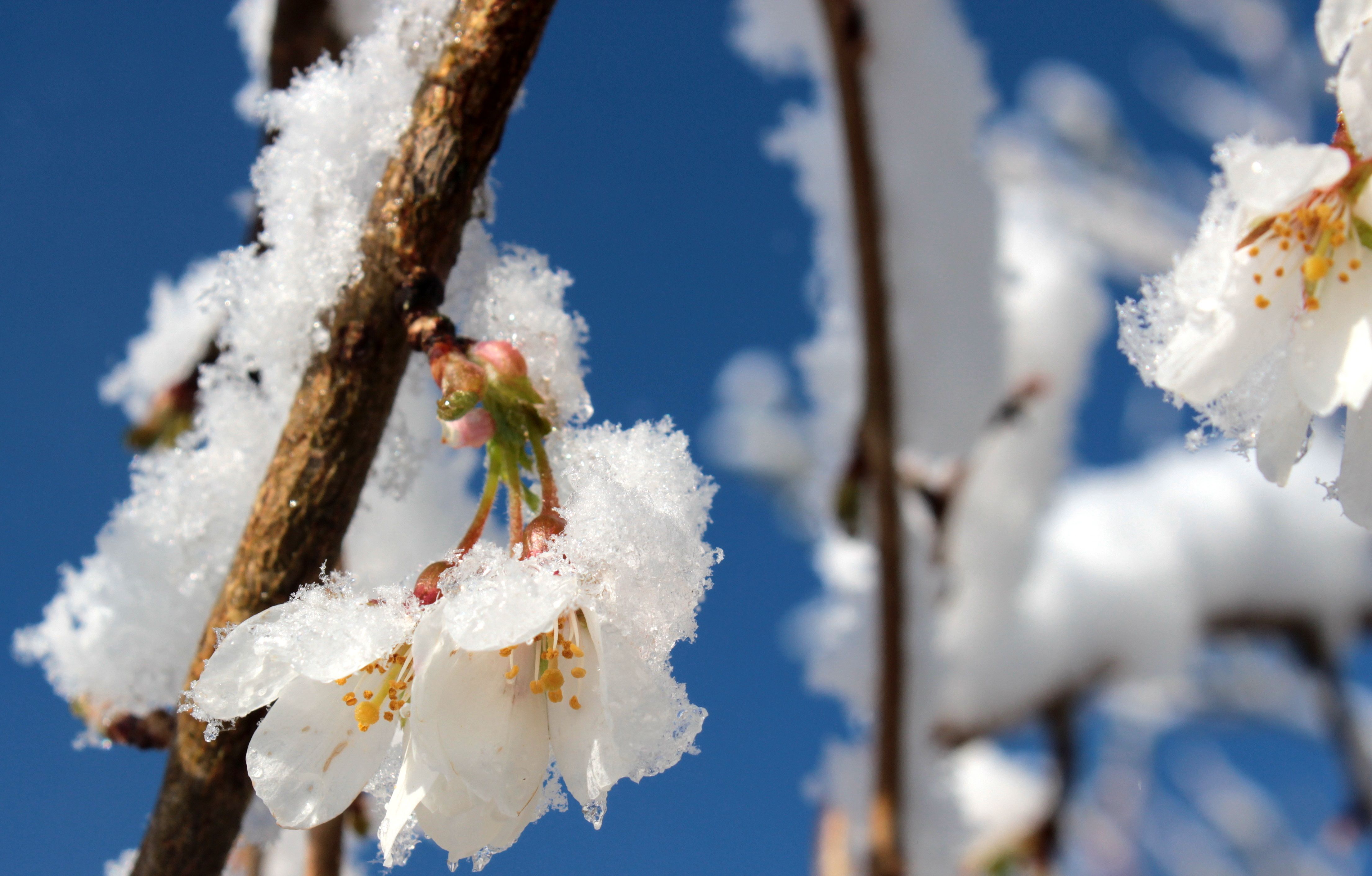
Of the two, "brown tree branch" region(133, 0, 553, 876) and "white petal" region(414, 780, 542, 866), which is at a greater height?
"brown tree branch" region(133, 0, 553, 876)

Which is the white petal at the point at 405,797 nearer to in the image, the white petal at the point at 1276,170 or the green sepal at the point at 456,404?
the green sepal at the point at 456,404

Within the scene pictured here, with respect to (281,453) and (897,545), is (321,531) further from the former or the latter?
(897,545)

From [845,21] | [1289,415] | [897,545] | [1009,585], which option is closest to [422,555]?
[1289,415]

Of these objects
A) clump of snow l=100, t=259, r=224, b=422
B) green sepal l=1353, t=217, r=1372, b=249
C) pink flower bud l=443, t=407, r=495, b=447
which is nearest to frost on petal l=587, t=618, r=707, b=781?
pink flower bud l=443, t=407, r=495, b=447

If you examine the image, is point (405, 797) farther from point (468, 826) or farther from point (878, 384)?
point (878, 384)

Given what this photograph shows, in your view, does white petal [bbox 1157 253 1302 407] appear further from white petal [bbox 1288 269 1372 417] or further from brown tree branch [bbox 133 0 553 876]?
brown tree branch [bbox 133 0 553 876]

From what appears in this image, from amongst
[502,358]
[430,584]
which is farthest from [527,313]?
[430,584]

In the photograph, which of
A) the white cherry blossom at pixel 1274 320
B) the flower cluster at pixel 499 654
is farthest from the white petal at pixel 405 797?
the white cherry blossom at pixel 1274 320

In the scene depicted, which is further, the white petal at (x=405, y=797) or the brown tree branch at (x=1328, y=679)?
the brown tree branch at (x=1328, y=679)
